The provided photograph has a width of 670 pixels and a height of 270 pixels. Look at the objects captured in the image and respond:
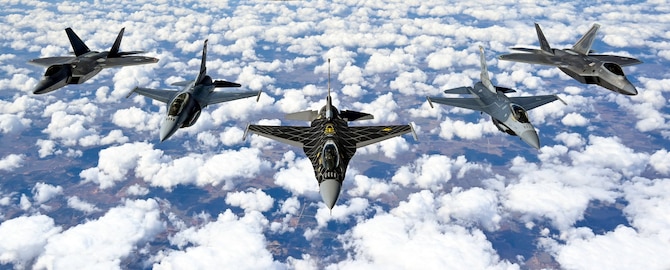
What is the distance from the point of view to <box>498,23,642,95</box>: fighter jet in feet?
101

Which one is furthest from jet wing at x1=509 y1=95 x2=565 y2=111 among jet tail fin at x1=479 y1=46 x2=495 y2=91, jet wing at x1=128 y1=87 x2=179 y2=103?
jet wing at x1=128 y1=87 x2=179 y2=103

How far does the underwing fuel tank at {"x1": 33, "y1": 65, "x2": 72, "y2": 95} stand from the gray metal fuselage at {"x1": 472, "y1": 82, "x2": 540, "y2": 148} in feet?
122

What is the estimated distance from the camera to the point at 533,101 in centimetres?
3266

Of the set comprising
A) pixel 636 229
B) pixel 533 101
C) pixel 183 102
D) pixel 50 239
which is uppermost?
pixel 183 102

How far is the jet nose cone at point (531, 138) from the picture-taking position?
26312mm

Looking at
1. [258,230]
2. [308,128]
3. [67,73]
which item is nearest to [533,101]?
[308,128]

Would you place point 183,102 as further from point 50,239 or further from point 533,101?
point 50,239

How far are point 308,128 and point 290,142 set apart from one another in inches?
104

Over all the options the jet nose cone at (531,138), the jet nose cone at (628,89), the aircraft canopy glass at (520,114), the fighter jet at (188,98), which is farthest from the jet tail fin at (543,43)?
the fighter jet at (188,98)

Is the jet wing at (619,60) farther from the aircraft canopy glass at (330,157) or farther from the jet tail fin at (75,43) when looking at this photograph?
the jet tail fin at (75,43)

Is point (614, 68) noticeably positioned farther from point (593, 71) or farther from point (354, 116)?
point (354, 116)

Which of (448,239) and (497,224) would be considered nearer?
(448,239)

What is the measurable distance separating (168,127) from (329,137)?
12.0 meters

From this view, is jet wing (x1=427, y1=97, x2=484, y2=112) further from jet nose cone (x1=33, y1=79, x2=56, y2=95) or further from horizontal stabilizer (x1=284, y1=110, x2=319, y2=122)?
jet nose cone (x1=33, y1=79, x2=56, y2=95)
